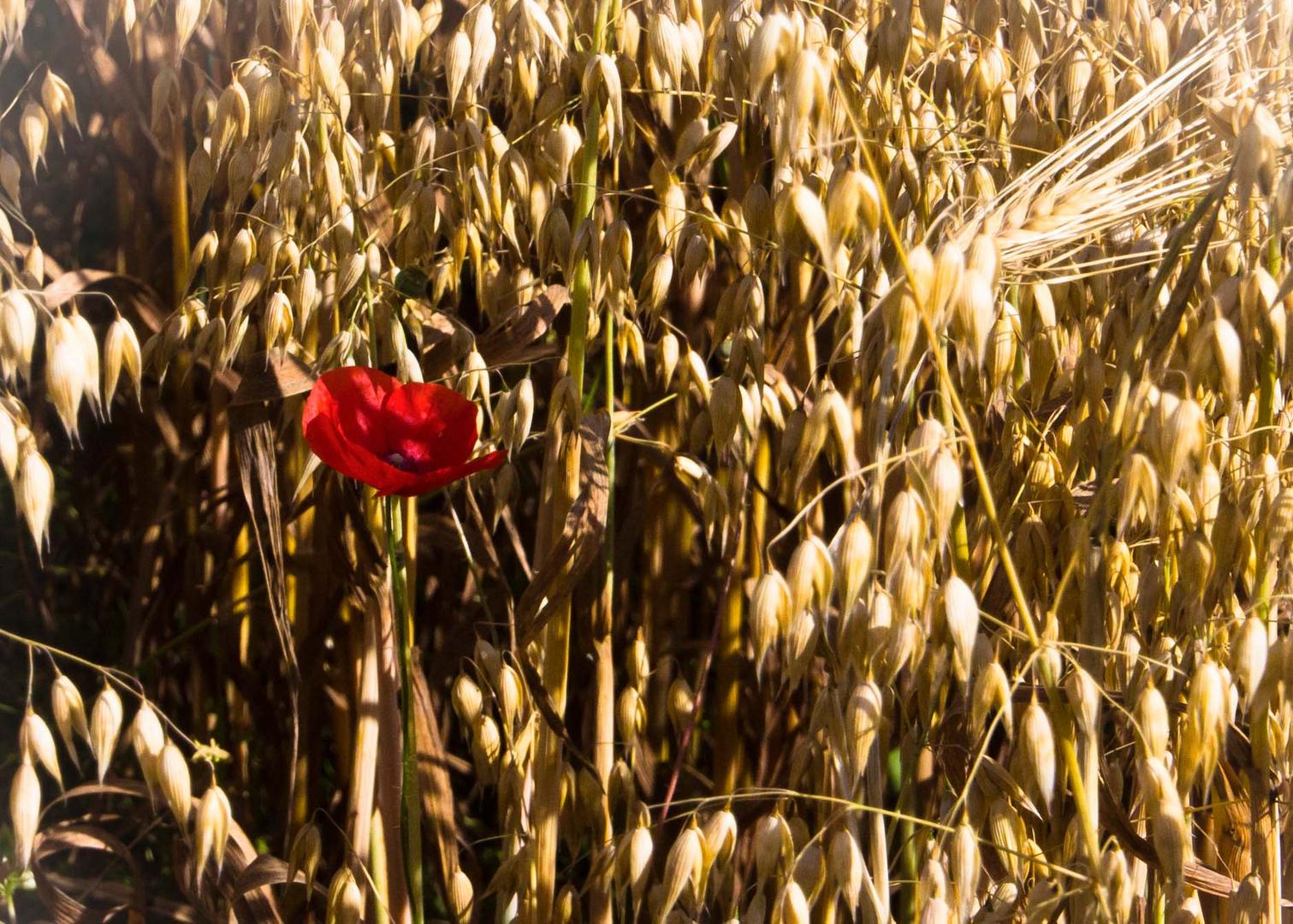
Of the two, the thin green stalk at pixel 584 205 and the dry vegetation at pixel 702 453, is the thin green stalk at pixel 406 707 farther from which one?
the thin green stalk at pixel 584 205

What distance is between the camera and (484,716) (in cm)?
71

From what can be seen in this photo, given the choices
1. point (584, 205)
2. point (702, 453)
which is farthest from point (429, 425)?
point (702, 453)

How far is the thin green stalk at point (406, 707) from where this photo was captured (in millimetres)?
620

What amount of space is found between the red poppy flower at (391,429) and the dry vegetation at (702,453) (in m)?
0.03

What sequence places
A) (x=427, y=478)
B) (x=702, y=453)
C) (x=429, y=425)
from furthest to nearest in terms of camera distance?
(x=702, y=453)
(x=429, y=425)
(x=427, y=478)

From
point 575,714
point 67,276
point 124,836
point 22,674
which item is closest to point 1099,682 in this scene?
point 575,714

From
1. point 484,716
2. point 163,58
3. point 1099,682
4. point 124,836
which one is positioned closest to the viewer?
point 1099,682

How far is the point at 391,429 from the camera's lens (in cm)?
66

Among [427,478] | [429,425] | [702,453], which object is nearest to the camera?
[427,478]

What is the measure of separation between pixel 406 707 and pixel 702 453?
0.38m

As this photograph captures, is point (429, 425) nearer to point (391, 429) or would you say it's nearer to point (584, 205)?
point (391, 429)

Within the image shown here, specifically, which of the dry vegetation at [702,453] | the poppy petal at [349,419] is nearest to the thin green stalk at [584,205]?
the dry vegetation at [702,453]

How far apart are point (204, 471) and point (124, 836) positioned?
33 cm

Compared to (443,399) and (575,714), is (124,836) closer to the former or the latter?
(575,714)
